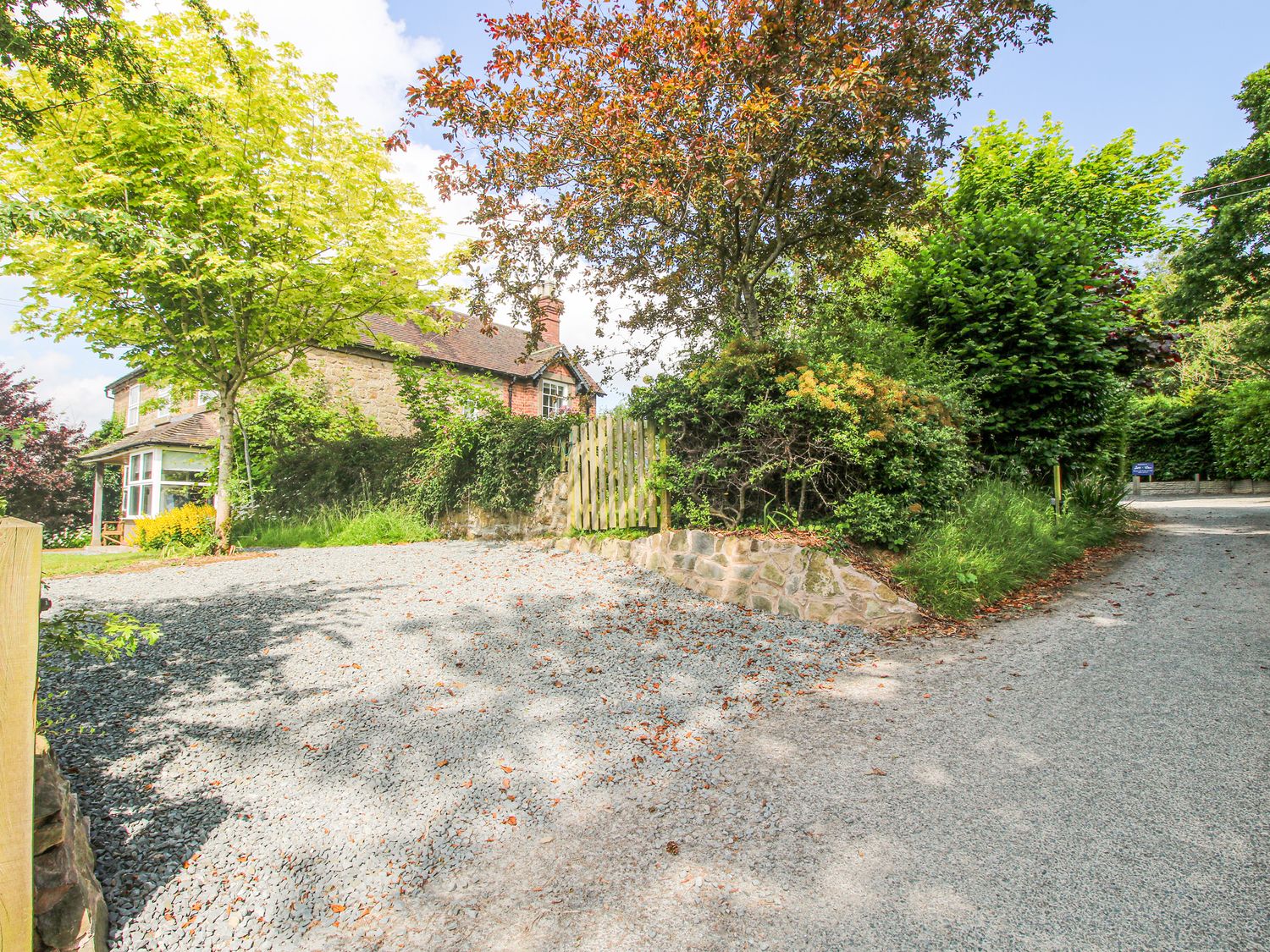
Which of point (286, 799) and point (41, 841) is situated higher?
point (41, 841)

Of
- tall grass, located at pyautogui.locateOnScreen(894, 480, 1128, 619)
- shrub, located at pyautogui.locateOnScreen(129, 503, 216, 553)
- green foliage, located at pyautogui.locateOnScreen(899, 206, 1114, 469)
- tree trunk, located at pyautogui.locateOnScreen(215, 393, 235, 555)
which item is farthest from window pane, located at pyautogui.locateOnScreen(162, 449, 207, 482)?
green foliage, located at pyautogui.locateOnScreen(899, 206, 1114, 469)

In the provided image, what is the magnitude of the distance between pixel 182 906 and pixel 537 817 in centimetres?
131

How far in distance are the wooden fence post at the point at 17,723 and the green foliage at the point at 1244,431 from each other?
62.4ft

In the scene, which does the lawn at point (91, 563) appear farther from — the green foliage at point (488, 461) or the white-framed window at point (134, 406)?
the white-framed window at point (134, 406)

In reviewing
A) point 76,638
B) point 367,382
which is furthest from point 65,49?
point 367,382

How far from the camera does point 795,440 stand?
6.17 meters

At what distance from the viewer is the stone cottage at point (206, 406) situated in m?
15.5

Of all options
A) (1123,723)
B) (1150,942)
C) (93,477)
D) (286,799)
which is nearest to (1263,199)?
(1123,723)

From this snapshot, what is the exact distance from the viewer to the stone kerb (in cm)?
539

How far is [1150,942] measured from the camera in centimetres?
187

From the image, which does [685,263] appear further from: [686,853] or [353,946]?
[353,946]

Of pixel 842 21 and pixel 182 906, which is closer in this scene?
pixel 182 906

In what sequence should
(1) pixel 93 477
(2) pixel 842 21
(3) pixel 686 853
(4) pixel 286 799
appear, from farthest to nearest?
(1) pixel 93 477 < (2) pixel 842 21 < (4) pixel 286 799 < (3) pixel 686 853

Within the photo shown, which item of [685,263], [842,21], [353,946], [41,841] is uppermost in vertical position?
[842,21]
